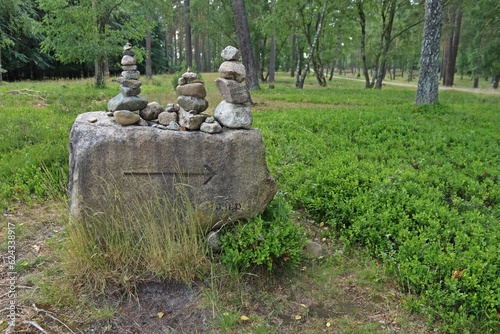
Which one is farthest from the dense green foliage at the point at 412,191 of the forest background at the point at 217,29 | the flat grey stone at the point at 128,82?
the forest background at the point at 217,29

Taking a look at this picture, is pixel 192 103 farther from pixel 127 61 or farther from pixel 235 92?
pixel 127 61

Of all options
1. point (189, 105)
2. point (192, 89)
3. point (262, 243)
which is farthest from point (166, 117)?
point (262, 243)

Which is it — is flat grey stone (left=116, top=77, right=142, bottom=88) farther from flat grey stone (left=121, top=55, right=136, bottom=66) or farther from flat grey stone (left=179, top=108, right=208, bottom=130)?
flat grey stone (left=179, top=108, right=208, bottom=130)

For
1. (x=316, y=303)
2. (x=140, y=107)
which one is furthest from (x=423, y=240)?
(x=140, y=107)

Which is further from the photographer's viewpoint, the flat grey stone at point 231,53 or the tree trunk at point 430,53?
the tree trunk at point 430,53

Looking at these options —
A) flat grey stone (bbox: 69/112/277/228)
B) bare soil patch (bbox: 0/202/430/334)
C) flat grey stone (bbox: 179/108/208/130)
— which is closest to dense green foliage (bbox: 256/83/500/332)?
bare soil patch (bbox: 0/202/430/334)

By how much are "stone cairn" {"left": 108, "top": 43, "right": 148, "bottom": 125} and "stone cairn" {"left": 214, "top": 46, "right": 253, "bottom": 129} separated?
83 cm

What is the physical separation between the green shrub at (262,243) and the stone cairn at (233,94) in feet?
3.33

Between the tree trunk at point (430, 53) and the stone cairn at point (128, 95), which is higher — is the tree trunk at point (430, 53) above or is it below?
above

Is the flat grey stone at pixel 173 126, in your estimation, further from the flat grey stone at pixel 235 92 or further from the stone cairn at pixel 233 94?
the flat grey stone at pixel 235 92

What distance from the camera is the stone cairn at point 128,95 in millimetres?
3299

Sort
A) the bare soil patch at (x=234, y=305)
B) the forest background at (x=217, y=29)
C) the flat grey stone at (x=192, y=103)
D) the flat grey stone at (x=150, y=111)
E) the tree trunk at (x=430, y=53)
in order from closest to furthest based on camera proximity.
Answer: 1. the bare soil patch at (x=234, y=305)
2. the flat grey stone at (x=192, y=103)
3. the flat grey stone at (x=150, y=111)
4. the tree trunk at (x=430, y=53)
5. the forest background at (x=217, y=29)

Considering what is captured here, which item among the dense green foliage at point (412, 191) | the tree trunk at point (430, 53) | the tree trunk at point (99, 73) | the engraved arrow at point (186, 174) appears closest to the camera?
the dense green foliage at point (412, 191)

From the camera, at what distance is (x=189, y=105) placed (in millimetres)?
3439
